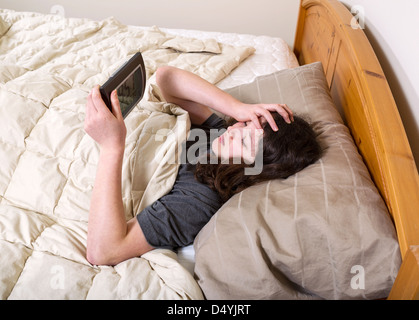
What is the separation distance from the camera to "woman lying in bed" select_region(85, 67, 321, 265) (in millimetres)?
815

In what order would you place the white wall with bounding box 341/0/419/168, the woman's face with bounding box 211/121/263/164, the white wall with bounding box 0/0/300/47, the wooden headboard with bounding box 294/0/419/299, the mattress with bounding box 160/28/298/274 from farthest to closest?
the white wall with bounding box 0/0/300/47 < the mattress with bounding box 160/28/298/274 < the woman's face with bounding box 211/121/263/164 < the white wall with bounding box 341/0/419/168 < the wooden headboard with bounding box 294/0/419/299

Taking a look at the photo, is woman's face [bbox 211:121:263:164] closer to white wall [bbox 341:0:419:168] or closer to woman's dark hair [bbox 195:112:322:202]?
woman's dark hair [bbox 195:112:322:202]

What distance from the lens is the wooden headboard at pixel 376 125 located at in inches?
25.7

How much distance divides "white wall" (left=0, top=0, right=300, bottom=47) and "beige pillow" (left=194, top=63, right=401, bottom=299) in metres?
1.96

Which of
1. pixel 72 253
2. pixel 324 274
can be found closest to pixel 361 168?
pixel 324 274

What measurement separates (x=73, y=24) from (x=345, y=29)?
1.41m

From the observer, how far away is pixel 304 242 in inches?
28.6

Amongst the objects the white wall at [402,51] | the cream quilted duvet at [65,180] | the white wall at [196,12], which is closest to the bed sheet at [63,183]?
the cream quilted duvet at [65,180]

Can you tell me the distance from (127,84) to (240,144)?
0.34 m

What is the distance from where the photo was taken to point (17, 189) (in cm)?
94

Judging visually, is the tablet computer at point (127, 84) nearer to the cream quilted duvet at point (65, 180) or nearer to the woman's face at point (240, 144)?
the cream quilted duvet at point (65, 180)

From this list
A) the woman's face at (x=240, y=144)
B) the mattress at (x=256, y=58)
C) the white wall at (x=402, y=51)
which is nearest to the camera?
the white wall at (x=402, y=51)

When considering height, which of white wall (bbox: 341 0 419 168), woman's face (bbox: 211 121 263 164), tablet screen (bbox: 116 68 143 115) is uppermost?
white wall (bbox: 341 0 419 168)

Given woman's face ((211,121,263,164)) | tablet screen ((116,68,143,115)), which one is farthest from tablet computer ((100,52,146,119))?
woman's face ((211,121,263,164))
